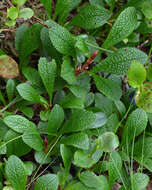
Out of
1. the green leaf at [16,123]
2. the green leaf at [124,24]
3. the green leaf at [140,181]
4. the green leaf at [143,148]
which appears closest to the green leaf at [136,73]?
the green leaf at [124,24]

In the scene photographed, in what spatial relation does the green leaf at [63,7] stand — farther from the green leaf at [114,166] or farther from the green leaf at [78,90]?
the green leaf at [114,166]

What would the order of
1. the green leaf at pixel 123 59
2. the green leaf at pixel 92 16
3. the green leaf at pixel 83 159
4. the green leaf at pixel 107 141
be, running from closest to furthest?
the green leaf at pixel 107 141
the green leaf at pixel 83 159
the green leaf at pixel 123 59
the green leaf at pixel 92 16

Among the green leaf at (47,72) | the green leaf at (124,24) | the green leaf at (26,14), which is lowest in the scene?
the green leaf at (47,72)

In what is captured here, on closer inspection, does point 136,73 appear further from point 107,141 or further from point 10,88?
point 10,88

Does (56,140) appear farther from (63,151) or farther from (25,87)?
(25,87)

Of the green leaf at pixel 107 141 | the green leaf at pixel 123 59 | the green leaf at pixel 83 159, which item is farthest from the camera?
the green leaf at pixel 123 59

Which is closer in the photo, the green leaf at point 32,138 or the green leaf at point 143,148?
the green leaf at point 32,138

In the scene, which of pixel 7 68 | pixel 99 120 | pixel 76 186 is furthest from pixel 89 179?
pixel 7 68

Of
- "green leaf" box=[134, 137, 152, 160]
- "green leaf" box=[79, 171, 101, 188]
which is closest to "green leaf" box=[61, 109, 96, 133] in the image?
"green leaf" box=[79, 171, 101, 188]
